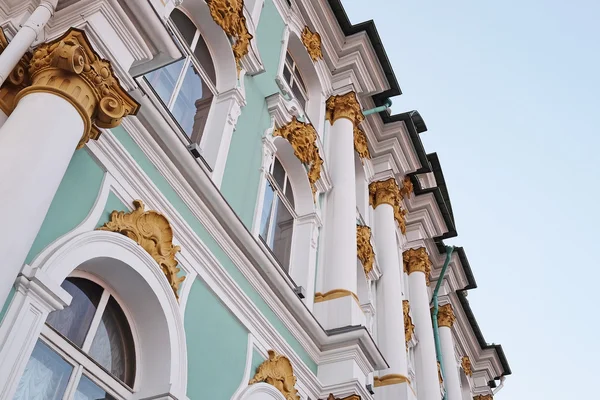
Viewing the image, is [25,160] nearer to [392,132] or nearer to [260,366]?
[260,366]

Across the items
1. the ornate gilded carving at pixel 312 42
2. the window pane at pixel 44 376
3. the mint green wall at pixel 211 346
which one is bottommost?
the window pane at pixel 44 376

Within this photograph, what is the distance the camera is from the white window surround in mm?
4906

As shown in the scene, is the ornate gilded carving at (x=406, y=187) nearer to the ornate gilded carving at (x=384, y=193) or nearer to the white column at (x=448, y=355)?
the ornate gilded carving at (x=384, y=193)

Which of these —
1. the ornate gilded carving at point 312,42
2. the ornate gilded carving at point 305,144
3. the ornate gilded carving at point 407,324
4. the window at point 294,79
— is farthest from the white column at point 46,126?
the ornate gilded carving at point 407,324

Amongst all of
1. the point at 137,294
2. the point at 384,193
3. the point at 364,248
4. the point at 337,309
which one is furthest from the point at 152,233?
the point at 384,193

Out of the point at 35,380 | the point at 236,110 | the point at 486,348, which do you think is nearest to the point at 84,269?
the point at 35,380

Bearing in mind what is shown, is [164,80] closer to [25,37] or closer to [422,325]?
[25,37]

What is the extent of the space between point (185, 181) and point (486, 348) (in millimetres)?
17095

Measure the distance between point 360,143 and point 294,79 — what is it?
8.23 feet

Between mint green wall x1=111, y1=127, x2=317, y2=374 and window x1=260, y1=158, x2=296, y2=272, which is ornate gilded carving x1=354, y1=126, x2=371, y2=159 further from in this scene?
mint green wall x1=111, y1=127, x2=317, y2=374

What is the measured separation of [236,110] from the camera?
9.24 m

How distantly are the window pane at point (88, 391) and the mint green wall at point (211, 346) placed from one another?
1.04 metres

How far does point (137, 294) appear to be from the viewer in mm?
6285

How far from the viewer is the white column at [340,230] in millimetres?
10273
